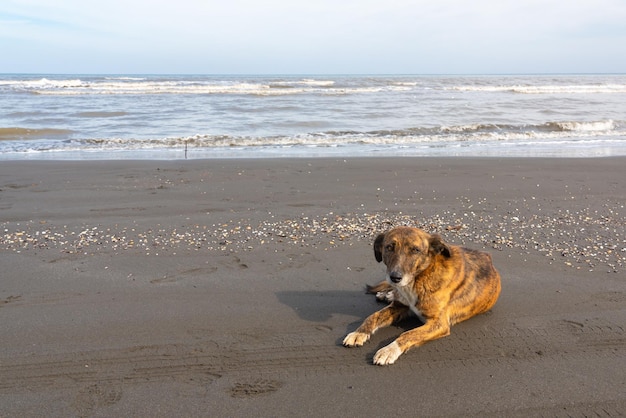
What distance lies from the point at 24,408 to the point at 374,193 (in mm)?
6964

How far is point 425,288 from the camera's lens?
185 inches

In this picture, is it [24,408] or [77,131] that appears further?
[77,131]

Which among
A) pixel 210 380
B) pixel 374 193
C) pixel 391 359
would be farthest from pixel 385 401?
pixel 374 193

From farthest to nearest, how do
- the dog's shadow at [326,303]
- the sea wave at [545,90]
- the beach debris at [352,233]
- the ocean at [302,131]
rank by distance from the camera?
the sea wave at [545,90] < the ocean at [302,131] < the beach debris at [352,233] < the dog's shadow at [326,303]

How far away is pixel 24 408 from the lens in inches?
139

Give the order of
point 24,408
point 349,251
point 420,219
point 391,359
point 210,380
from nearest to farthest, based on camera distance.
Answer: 1. point 24,408
2. point 210,380
3. point 391,359
4. point 349,251
5. point 420,219

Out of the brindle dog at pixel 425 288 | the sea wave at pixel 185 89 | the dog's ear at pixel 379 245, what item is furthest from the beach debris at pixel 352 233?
the sea wave at pixel 185 89

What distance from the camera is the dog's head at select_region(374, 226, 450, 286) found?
4.41m

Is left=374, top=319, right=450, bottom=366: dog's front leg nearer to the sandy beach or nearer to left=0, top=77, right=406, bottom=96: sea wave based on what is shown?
the sandy beach

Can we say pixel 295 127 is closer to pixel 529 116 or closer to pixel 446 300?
pixel 529 116

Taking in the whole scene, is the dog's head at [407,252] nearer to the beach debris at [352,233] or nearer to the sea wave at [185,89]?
the beach debris at [352,233]

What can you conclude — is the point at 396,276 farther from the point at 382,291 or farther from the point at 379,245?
the point at 382,291

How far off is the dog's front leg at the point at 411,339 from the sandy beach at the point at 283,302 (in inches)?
2.9

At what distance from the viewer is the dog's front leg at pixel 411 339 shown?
4.19m
